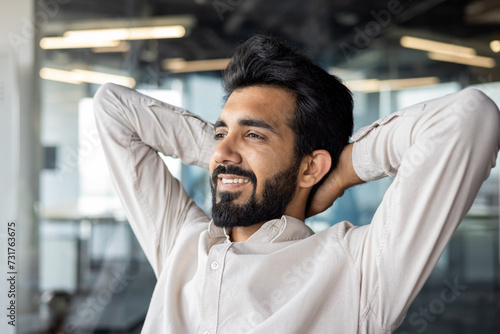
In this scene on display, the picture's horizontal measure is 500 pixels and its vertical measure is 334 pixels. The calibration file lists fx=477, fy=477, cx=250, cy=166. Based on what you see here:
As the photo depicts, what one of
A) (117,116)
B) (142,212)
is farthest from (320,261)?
(117,116)

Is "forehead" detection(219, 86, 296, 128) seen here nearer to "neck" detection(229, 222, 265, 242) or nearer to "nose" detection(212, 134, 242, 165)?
"nose" detection(212, 134, 242, 165)

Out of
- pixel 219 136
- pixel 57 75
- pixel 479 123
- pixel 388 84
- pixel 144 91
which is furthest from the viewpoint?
pixel 388 84

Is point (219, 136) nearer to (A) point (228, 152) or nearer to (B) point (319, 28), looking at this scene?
(A) point (228, 152)

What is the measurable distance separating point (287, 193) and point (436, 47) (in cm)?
311

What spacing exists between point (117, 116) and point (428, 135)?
1007mm

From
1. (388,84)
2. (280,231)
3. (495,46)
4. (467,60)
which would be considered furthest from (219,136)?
(495,46)

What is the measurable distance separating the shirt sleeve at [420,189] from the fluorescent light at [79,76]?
3123mm

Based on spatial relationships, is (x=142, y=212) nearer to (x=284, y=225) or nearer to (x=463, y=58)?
(x=284, y=225)

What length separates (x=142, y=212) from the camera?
1528 mm

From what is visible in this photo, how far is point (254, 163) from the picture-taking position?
4.51ft

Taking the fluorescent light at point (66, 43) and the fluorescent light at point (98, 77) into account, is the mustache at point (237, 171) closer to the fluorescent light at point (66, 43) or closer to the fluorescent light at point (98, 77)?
the fluorescent light at point (98, 77)

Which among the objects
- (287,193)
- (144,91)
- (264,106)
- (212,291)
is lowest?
(212,291)

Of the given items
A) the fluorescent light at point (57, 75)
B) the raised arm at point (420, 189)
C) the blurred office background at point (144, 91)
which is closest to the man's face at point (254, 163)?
the raised arm at point (420, 189)

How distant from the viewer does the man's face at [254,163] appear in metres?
1.37
